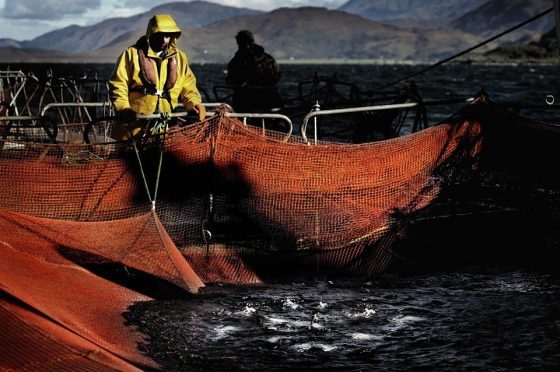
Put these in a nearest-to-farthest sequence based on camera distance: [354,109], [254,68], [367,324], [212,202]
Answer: [367,324]
[212,202]
[354,109]
[254,68]

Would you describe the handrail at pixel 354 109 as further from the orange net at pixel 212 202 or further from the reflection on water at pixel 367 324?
the reflection on water at pixel 367 324

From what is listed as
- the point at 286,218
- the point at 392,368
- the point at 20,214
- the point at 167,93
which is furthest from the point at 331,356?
the point at 167,93

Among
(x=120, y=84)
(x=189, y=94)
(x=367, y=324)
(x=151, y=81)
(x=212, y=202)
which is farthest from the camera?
(x=189, y=94)

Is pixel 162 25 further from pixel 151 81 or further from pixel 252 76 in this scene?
pixel 252 76

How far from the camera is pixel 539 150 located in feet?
28.1

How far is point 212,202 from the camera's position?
27.5ft

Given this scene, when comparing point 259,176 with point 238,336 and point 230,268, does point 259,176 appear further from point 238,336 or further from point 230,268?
point 238,336

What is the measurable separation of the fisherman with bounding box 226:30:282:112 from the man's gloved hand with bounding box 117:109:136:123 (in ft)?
12.2

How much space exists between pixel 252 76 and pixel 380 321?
5716 mm

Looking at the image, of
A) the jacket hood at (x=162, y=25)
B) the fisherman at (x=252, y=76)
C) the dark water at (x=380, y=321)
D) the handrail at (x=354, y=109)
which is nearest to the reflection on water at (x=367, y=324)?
the dark water at (x=380, y=321)

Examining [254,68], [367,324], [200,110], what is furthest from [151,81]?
[254,68]

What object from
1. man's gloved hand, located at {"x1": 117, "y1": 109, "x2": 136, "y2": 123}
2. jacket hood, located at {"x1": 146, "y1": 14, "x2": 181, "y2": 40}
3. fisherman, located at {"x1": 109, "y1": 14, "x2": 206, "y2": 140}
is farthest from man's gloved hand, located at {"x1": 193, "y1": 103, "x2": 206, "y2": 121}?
jacket hood, located at {"x1": 146, "y1": 14, "x2": 181, "y2": 40}

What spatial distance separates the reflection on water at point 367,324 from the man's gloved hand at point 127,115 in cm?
191

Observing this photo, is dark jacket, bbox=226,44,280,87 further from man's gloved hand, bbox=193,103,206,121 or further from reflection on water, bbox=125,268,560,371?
reflection on water, bbox=125,268,560,371
